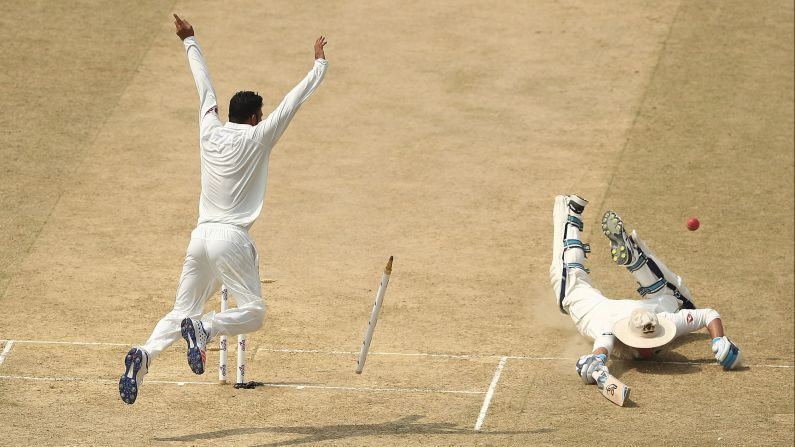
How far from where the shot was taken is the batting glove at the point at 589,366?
14.9 metres

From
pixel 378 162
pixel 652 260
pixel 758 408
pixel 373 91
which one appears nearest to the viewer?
pixel 758 408

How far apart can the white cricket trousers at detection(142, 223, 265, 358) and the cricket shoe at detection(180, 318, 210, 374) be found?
100mm

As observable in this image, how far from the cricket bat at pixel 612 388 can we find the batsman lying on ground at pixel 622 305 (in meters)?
0.19

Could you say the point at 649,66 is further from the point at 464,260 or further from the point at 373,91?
the point at 464,260

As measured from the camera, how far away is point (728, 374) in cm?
1558

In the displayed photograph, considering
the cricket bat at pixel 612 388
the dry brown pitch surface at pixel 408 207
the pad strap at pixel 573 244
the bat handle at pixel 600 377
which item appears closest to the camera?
the dry brown pitch surface at pixel 408 207

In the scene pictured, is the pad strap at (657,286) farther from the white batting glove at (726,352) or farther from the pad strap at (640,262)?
the white batting glove at (726,352)

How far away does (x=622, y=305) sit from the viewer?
51.8 ft

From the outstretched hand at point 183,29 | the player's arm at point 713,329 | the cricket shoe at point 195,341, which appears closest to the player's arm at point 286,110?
the outstretched hand at point 183,29

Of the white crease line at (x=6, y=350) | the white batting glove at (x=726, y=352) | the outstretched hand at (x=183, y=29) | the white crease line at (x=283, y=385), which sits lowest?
the white crease line at (x=6, y=350)

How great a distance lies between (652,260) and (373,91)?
8.00 metres

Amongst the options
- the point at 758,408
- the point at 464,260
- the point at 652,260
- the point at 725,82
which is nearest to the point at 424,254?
the point at 464,260

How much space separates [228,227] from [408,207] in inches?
296

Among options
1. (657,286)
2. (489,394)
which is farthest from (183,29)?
(657,286)
